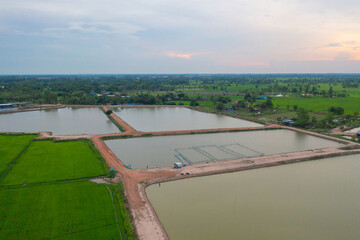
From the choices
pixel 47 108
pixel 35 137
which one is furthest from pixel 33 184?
pixel 47 108

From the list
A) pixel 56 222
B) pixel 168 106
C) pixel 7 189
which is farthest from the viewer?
pixel 168 106

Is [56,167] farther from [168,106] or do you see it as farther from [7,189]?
[168,106]

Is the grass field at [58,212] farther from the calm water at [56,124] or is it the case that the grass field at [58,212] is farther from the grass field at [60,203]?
the calm water at [56,124]

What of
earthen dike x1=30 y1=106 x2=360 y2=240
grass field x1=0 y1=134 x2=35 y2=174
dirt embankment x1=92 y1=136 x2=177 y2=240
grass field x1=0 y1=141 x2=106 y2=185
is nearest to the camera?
dirt embankment x1=92 y1=136 x2=177 y2=240

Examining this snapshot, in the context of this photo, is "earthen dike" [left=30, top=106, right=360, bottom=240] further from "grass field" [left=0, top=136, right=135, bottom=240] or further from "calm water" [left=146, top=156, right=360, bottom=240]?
"grass field" [left=0, top=136, right=135, bottom=240]

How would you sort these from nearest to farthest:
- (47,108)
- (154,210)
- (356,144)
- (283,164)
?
(154,210), (283,164), (356,144), (47,108)

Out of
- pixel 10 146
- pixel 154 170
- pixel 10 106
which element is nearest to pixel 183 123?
pixel 154 170

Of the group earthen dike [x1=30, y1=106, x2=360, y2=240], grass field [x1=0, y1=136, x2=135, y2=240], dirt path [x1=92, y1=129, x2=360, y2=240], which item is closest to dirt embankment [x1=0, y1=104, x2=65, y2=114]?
earthen dike [x1=30, y1=106, x2=360, y2=240]
